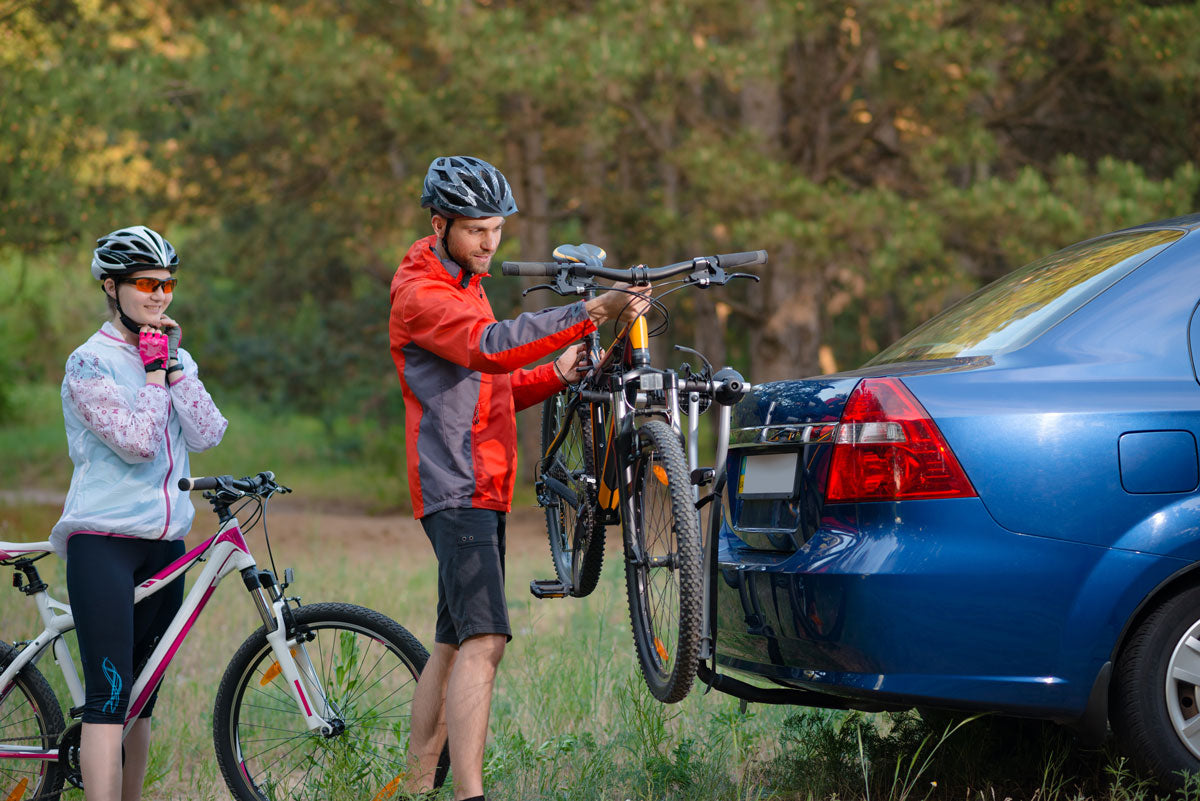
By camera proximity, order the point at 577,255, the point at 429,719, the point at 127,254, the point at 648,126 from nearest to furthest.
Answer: the point at 577,255 < the point at 127,254 < the point at 429,719 < the point at 648,126

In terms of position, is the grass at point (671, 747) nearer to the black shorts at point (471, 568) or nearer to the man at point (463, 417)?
the man at point (463, 417)

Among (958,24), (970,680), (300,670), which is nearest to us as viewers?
(970,680)

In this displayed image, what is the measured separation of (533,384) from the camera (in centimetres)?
458

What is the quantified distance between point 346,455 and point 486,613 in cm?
2440

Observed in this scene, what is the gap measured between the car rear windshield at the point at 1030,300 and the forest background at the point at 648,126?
9.18 metres

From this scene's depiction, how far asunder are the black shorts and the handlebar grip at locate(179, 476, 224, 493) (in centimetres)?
74

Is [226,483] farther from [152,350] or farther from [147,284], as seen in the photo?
[147,284]

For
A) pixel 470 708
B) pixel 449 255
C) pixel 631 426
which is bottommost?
pixel 470 708

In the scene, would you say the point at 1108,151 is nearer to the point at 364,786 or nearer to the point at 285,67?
the point at 285,67

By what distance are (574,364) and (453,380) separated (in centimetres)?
64

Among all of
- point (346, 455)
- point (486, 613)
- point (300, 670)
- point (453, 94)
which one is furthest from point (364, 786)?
point (346, 455)

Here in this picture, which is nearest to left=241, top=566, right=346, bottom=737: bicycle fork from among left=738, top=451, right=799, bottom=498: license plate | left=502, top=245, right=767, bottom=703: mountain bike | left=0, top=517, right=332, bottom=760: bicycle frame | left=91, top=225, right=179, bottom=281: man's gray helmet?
left=0, top=517, right=332, bottom=760: bicycle frame

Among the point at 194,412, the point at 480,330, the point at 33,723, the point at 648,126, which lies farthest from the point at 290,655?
the point at 648,126

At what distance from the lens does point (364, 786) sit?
446cm
